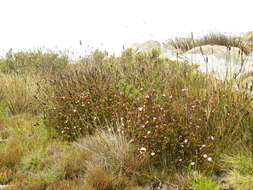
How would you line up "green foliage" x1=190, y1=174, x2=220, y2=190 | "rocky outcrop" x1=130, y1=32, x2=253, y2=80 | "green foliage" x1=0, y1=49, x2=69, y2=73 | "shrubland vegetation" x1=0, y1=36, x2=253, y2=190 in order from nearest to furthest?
"green foliage" x1=190, y1=174, x2=220, y2=190
"shrubland vegetation" x1=0, y1=36, x2=253, y2=190
"rocky outcrop" x1=130, y1=32, x2=253, y2=80
"green foliage" x1=0, y1=49, x2=69, y2=73

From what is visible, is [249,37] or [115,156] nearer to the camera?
[115,156]

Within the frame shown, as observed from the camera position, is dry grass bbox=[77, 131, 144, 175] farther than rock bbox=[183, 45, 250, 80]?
No

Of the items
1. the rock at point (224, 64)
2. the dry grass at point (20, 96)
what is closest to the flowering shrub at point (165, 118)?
the rock at point (224, 64)

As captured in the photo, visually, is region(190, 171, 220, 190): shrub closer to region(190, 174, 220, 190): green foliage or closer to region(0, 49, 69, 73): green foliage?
region(190, 174, 220, 190): green foliage

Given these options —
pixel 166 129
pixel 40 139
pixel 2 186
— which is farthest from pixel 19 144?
pixel 166 129

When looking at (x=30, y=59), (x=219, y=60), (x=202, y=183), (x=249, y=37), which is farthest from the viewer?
(x=30, y=59)

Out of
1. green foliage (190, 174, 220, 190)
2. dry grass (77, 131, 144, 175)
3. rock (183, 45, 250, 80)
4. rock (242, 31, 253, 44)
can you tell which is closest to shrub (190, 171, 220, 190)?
green foliage (190, 174, 220, 190)

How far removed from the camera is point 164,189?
3.19 meters

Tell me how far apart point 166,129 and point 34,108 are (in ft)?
12.5

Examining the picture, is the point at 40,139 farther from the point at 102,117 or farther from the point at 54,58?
the point at 54,58

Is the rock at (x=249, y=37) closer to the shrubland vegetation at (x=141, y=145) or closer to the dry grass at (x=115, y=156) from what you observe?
the shrubland vegetation at (x=141, y=145)

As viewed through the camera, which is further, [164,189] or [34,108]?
[34,108]

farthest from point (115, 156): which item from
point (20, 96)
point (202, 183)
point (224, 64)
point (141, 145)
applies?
point (224, 64)

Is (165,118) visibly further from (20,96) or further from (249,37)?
(249,37)
